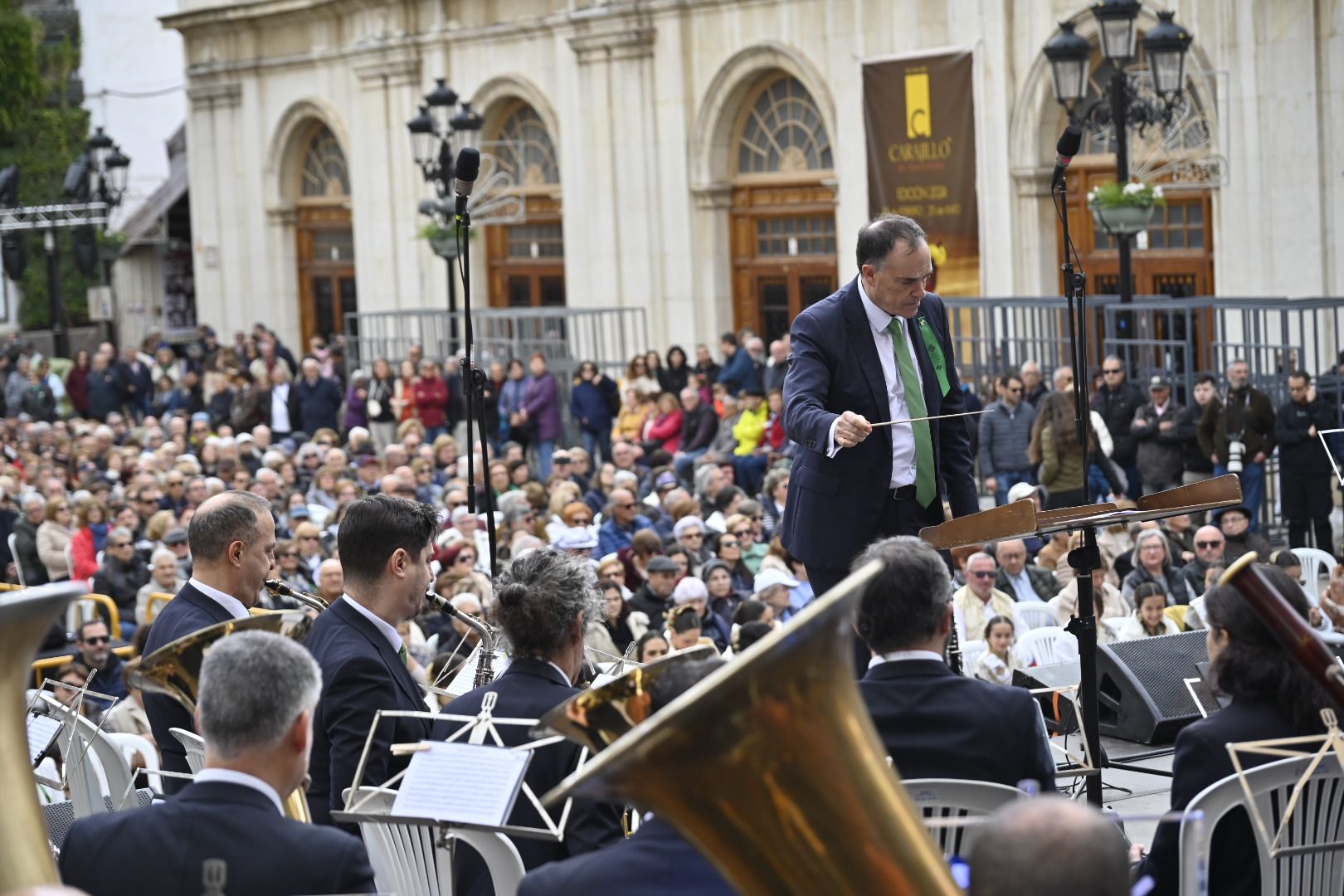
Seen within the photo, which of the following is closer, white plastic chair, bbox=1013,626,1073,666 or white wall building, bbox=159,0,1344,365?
white plastic chair, bbox=1013,626,1073,666

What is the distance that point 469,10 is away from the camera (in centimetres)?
2708

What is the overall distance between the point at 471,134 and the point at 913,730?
655 inches

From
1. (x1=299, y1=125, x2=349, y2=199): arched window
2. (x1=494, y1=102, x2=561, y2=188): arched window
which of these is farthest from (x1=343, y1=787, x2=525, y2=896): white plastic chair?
(x1=299, y1=125, x2=349, y2=199): arched window

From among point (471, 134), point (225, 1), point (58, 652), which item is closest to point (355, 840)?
point (58, 652)

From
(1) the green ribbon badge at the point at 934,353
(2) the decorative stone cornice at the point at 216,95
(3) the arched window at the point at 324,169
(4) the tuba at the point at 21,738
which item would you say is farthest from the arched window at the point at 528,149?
(4) the tuba at the point at 21,738

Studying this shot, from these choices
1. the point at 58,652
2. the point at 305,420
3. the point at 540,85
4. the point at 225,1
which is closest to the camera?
the point at 58,652

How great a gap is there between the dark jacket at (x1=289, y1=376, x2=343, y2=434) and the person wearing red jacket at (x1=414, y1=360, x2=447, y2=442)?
1821mm

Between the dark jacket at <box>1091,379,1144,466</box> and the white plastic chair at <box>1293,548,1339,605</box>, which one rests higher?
the dark jacket at <box>1091,379,1144,466</box>

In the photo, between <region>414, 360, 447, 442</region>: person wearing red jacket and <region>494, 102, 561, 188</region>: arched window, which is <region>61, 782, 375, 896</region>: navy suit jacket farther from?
<region>494, 102, 561, 188</region>: arched window

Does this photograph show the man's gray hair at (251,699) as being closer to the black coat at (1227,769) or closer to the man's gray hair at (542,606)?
the man's gray hair at (542,606)

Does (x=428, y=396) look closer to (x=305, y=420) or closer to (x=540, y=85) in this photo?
(x=305, y=420)

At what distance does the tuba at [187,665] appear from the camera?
4.59 metres

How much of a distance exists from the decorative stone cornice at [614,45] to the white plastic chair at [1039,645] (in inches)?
614

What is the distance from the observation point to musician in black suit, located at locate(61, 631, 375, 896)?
3.66 m
